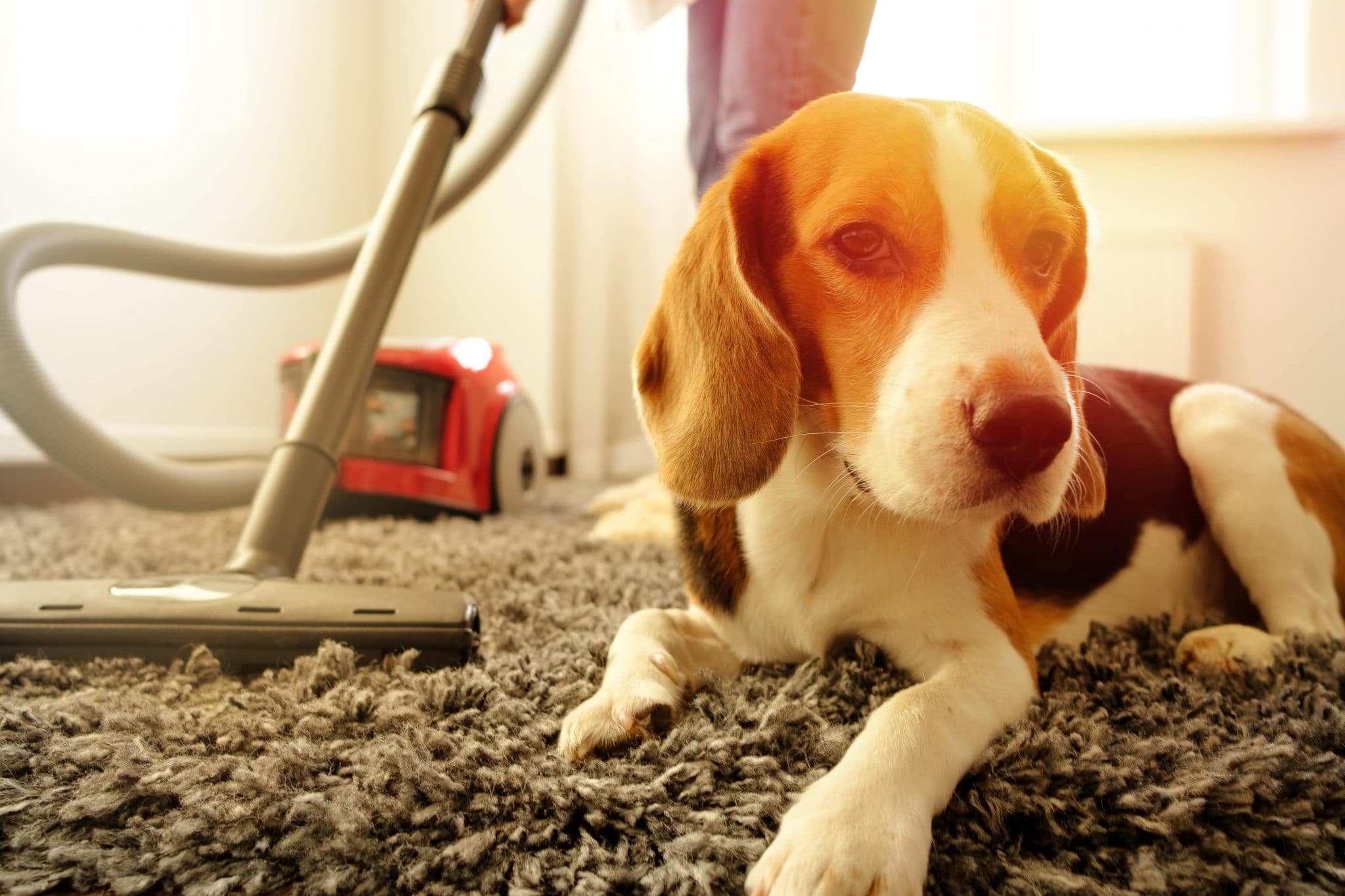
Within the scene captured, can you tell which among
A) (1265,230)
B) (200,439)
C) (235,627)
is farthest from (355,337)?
(1265,230)

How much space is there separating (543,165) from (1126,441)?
10.2 ft

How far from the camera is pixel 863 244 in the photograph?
3.12ft

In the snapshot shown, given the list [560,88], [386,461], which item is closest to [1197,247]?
[560,88]

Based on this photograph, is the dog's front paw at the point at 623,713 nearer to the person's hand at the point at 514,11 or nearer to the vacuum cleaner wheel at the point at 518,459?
the person's hand at the point at 514,11

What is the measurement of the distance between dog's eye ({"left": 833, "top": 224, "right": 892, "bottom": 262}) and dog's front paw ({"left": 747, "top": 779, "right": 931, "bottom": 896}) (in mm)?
518

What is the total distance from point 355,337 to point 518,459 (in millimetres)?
1319

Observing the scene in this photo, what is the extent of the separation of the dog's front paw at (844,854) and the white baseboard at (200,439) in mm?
3130

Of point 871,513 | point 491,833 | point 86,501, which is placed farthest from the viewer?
point 86,501

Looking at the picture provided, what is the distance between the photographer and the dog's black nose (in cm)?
77

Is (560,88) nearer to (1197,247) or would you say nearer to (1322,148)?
(1197,247)

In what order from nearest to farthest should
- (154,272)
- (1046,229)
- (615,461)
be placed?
(1046,229)
(154,272)
(615,461)

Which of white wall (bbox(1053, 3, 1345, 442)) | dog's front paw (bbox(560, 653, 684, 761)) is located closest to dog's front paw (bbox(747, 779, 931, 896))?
dog's front paw (bbox(560, 653, 684, 761))

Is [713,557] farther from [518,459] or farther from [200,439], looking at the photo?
[200,439]

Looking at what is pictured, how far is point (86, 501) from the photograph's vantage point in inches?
118
